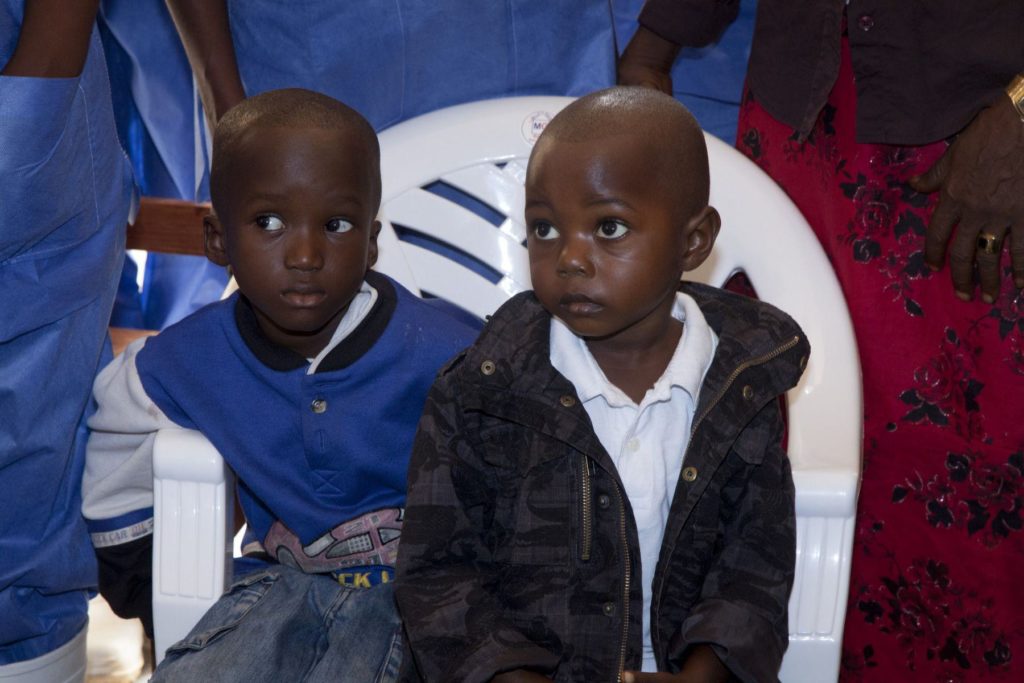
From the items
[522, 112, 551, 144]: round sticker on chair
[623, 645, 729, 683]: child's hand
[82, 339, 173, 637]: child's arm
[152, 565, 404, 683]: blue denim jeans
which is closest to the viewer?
[623, 645, 729, 683]: child's hand

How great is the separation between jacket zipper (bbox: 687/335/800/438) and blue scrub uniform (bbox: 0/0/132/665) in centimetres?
87

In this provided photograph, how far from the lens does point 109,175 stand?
5.43ft

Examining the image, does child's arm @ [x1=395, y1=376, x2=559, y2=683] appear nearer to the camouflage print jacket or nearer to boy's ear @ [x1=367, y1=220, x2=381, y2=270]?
the camouflage print jacket

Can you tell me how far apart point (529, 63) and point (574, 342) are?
2.45 feet

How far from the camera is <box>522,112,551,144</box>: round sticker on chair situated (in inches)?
73.4

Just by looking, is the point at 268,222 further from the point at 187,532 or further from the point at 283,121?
the point at 187,532

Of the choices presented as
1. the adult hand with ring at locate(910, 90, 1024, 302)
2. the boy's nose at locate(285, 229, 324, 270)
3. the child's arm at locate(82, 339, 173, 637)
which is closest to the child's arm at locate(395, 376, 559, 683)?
the boy's nose at locate(285, 229, 324, 270)

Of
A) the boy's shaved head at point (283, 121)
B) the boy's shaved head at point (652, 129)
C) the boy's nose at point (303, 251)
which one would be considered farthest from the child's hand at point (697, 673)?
the boy's shaved head at point (283, 121)

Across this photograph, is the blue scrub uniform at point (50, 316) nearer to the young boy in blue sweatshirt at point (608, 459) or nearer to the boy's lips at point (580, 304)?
the young boy in blue sweatshirt at point (608, 459)

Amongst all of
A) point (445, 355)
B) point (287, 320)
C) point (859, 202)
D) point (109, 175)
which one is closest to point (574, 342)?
point (445, 355)

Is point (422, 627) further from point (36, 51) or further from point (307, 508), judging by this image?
point (36, 51)

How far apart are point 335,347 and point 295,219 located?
0.18 metres

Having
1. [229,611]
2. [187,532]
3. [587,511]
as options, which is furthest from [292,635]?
[587,511]

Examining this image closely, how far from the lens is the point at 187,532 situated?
150 centimetres
